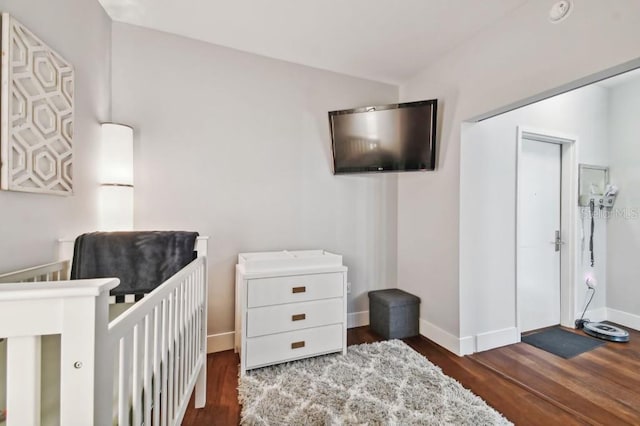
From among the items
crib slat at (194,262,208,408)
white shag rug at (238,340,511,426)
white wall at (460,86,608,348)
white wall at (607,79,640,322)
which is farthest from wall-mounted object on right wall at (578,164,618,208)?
crib slat at (194,262,208,408)

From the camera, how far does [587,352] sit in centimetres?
227

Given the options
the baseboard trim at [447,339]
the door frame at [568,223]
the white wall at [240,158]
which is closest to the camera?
the white wall at [240,158]

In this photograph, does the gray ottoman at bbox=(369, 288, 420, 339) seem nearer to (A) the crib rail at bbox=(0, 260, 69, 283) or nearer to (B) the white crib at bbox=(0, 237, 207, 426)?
(B) the white crib at bbox=(0, 237, 207, 426)

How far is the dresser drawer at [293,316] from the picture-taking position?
74.7 inches

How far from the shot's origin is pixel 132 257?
59.2 inches

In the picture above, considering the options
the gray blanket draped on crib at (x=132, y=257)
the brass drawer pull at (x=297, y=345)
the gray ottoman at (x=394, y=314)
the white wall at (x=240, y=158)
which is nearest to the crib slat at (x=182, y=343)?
the gray blanket draped on crib at (x=132, y=257)

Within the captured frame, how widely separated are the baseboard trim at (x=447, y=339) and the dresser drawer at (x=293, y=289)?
964 millimetres

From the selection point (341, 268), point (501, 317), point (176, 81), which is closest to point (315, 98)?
point (176, 81)

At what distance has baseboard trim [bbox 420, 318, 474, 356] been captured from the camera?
2.19 m

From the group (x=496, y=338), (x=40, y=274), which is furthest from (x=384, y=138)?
(x=40, y=274)

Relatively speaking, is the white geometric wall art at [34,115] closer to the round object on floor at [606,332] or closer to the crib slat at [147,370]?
the crib slat at [147,370]

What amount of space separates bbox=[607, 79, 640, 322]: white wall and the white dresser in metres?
3.03

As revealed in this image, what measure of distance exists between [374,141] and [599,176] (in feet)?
8.22

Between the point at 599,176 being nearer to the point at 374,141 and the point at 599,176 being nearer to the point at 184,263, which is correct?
the point at 374,141
